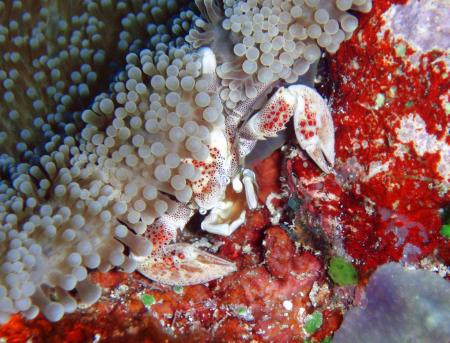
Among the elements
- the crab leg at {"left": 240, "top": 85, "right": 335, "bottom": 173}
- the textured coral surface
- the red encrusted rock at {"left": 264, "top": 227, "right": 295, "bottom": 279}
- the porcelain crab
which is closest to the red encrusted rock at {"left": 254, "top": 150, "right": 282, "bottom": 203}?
the textured coral surface

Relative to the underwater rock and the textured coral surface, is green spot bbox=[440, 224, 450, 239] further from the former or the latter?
the underwater rock

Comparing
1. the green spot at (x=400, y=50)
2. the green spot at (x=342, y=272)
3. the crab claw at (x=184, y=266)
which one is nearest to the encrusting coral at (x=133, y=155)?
the green spot at (x=400, y=50)

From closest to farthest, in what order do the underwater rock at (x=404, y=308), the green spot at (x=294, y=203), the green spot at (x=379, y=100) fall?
the green spot at (x=379, y=100) < the underwater rock at (x=404, y=308) < the green spot at (x=294, y=203)

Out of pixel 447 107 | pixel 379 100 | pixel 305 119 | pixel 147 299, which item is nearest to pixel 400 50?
pixel 379 100

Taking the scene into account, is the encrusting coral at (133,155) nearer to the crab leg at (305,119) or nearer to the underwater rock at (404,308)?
the crab leg at (305,119)

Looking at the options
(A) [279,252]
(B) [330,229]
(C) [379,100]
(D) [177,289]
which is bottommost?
(D) [177,289]

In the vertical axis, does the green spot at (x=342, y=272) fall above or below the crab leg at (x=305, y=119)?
below

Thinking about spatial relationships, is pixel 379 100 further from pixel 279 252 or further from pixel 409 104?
pixel 279 252

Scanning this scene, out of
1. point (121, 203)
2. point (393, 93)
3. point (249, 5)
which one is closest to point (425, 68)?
point (393, 93)
